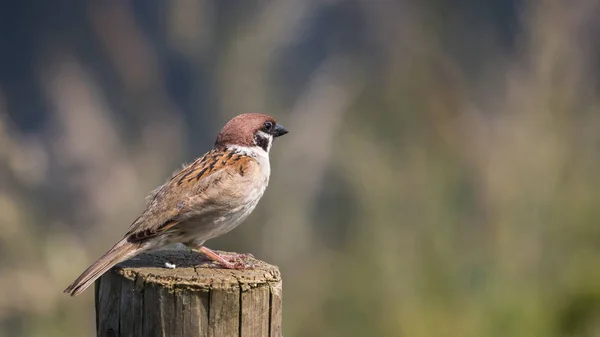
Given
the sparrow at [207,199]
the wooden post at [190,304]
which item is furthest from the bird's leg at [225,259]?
the wooden post at [190,304]

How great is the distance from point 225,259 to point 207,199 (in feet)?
1.20

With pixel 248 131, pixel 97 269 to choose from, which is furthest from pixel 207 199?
pixel 97 269

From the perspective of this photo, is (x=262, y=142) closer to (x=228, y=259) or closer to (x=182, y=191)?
(x=182, y=191)

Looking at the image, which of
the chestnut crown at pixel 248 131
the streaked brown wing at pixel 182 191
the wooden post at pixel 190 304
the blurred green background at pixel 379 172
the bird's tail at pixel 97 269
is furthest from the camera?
the blurred green background at pixel 379 172

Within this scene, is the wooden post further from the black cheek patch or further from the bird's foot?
the black cheek patch

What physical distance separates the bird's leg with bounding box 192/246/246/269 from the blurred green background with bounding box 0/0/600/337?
4.37ft

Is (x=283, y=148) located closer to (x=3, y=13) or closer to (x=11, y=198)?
(x=11, y=198)

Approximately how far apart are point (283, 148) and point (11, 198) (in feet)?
5.35

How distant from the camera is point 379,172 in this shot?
18.5ft

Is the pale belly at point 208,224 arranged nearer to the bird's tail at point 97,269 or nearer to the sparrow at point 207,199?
the sparrow at point 207,199

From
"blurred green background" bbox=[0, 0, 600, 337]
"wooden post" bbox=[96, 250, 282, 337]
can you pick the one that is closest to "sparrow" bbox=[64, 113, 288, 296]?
"wooden post" bbox=[96, 250, 282, 337]

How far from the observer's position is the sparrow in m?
4.16

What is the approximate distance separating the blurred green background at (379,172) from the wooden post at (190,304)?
70.3 inches

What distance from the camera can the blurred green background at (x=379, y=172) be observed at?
5203 mm
